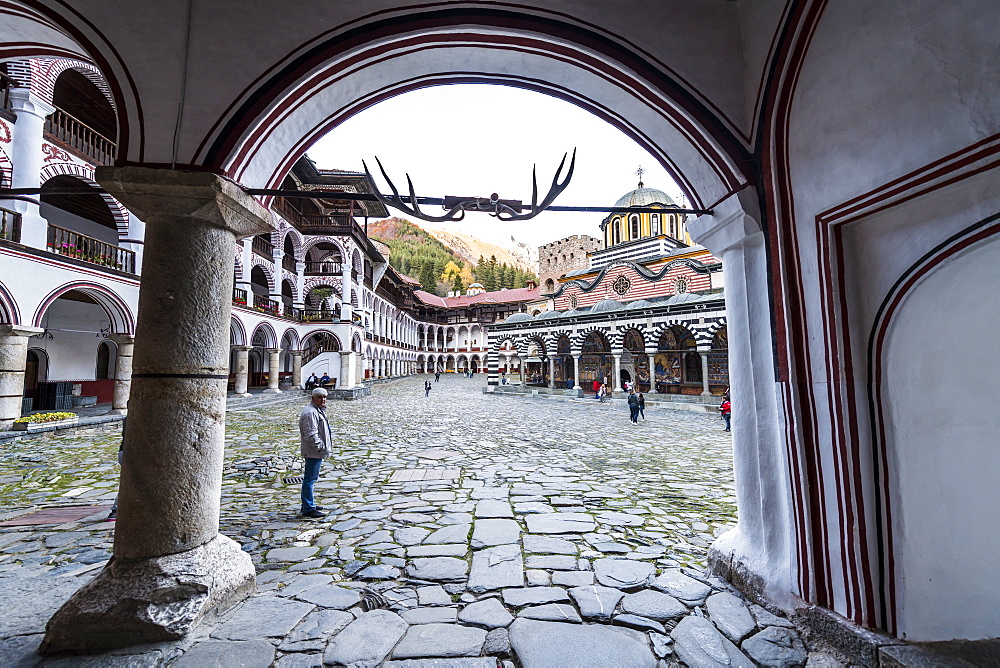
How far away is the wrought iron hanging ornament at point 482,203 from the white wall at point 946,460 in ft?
6.19

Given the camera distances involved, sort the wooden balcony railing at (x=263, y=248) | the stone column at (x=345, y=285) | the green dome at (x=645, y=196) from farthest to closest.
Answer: the green dome at (x=645, y=196) → the stone column at (x=345, y=285) → the wooden balcony railing at (x=263, y=248)

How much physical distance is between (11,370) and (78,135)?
7274 millimetres

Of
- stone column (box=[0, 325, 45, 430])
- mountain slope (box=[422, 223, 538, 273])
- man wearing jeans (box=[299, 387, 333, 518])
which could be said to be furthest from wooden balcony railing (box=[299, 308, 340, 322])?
mountain slope (box=[422, 223, 538, 273])

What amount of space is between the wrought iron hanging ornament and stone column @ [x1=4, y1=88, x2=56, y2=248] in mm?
12834

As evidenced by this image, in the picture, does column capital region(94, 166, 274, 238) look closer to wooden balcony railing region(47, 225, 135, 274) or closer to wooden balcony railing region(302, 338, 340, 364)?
wooden balcony railing region(47, 225, 135, 274)

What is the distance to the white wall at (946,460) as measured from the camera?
79.1 inches

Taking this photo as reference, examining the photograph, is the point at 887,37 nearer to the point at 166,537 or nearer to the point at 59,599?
the point at 166,537

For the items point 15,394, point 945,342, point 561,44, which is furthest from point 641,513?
point 15,394

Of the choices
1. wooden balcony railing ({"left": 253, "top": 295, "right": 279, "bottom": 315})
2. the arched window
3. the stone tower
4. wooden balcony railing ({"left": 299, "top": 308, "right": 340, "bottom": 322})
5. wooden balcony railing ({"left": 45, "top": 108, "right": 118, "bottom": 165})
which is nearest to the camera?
wooden balcony railing ({"left": 45, "top": 108, "right": 118, "bottom": 165})

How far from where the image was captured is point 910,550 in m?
2.12

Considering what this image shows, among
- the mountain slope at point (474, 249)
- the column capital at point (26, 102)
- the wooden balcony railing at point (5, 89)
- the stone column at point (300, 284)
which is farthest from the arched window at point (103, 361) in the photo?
the mountain slope at point (474, 249)

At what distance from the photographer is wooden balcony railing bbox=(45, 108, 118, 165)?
12.0 meters

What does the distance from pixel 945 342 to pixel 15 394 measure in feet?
49.5

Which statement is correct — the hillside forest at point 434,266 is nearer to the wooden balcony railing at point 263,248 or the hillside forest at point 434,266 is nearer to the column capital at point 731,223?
the wooden balcony railing at point 263,248
